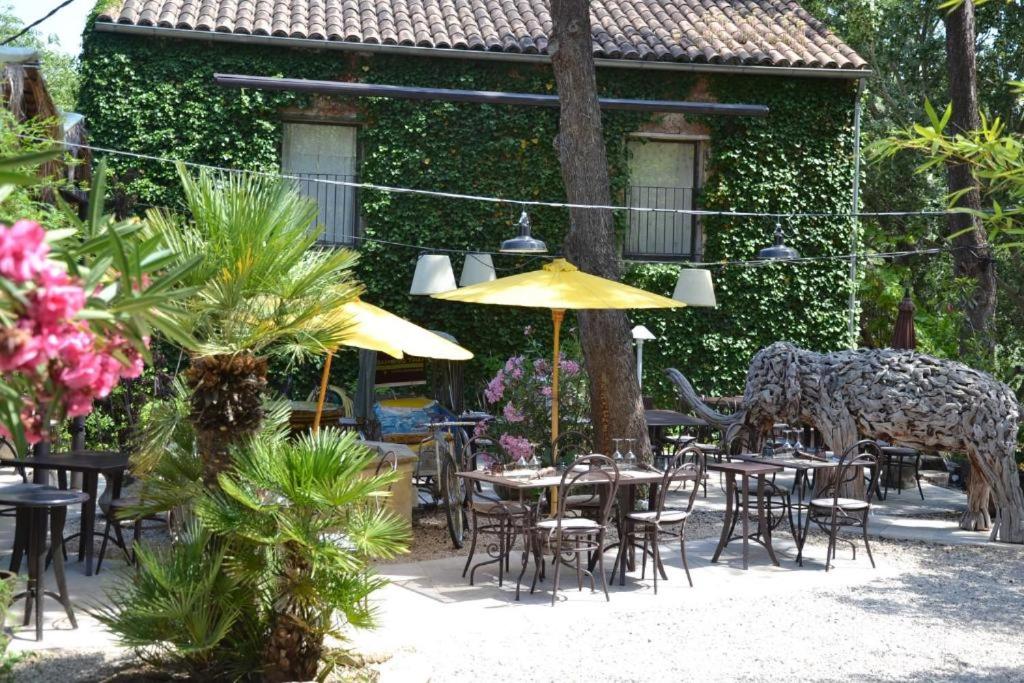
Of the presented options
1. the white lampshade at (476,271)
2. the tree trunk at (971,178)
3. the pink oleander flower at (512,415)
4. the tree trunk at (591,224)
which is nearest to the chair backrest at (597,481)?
the pink oleander flower at (512,415)

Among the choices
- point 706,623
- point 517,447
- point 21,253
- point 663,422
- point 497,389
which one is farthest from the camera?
point 663,422

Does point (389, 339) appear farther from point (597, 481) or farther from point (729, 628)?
point (729, 628)

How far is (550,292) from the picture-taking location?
8.96 meters

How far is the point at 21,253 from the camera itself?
2.28m

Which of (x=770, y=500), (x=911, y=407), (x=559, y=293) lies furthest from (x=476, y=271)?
(x=911, y=407)

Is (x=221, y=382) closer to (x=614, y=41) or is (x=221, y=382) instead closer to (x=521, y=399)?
(x=521, y=399)

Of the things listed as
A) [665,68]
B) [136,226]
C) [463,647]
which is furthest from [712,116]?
[136,226]

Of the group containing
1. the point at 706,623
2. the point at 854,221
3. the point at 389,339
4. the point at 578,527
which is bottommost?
the point at 706,623

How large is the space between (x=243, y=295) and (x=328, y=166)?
11110mm

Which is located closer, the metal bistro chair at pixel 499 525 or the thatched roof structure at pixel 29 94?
the metal bistro chair at pixel 499 525

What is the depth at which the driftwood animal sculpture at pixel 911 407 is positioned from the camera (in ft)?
33.4

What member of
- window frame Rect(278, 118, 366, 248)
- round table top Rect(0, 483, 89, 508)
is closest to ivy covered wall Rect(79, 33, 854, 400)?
window frame Rect(278, 118, 366, 248)

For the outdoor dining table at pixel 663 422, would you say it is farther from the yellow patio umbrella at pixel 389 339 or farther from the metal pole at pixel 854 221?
the metal pole at pixel 854 221

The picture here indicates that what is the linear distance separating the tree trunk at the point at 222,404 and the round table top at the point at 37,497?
4.63 feet
